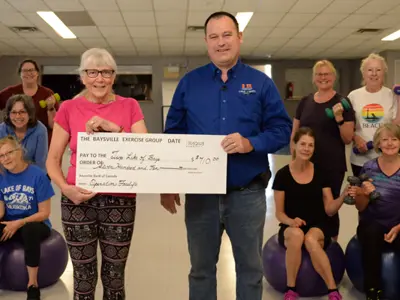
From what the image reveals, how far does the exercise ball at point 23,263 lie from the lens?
9.23ft

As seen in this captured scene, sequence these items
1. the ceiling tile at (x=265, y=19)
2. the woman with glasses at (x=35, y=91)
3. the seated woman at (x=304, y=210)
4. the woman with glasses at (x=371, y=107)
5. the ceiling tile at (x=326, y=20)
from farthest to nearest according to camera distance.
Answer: the ceiling tile at (x=326, y=20) → the ceiling tile at (x=265, y=19) → the woman with glasses at (x=35, y=91) → the woman with glasses at (x=371, y=107) → the seated woman at (x=304, y=210)

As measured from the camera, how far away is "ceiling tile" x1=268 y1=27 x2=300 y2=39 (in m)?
9.36

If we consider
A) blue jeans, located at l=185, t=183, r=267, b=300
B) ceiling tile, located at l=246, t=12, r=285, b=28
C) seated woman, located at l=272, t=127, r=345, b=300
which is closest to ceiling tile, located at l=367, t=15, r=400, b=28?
ceiling tile, located at l=246, t=12, r=285, b=28

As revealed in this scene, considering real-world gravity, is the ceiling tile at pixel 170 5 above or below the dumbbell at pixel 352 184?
above

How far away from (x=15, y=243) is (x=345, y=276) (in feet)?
7.71

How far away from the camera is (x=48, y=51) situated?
12266 millimetres

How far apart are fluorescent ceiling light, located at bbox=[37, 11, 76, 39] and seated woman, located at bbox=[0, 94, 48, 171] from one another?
5.27 metres

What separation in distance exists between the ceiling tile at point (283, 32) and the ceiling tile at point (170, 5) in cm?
264

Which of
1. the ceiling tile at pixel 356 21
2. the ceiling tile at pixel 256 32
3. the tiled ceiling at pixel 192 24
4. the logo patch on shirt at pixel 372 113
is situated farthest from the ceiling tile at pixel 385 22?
the logo patch on shirt at pixel 372 113

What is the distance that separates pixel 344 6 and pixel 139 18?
3853 mm

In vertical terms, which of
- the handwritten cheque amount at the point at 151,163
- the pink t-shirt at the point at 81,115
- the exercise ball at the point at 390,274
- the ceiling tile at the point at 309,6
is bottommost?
the exercise ball at the point at 390,274

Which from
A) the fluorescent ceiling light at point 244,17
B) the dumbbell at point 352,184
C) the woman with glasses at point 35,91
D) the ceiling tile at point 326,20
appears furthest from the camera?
the ceiling tile at point 326,20

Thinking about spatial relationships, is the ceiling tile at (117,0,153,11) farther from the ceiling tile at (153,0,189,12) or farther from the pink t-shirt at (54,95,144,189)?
the pink t-shirt at (54,95,144,189)

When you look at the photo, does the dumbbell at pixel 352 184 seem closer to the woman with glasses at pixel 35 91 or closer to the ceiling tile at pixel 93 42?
the woman with glasses at pixel 35 91
